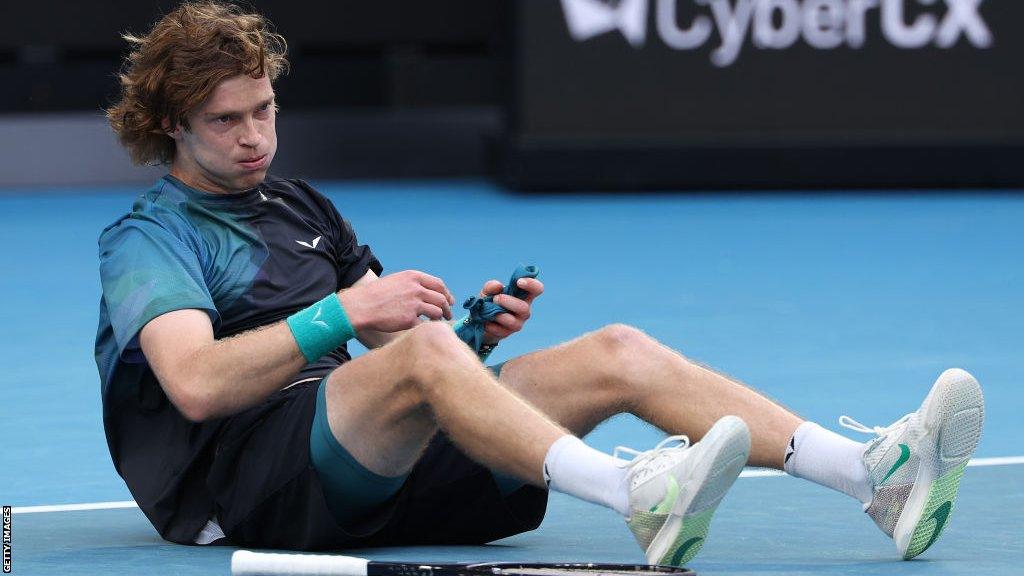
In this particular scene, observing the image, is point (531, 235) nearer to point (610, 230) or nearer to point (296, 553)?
point (610, 230)

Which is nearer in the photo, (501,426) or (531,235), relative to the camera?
(501,426)

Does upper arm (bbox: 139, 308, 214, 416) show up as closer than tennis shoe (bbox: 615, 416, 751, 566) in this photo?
No

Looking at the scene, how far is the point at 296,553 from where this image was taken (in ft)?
13.8

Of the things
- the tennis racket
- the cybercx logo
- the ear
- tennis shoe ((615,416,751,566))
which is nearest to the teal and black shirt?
the ear

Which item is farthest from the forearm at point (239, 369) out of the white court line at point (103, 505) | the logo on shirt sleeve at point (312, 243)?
the white court line at point (103, 505)

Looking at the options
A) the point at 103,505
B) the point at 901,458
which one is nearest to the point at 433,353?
the point at 901,458

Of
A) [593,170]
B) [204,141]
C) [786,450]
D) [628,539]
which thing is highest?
[204,141]

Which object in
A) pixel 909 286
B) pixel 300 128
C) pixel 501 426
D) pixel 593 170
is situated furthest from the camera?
pixel 300 128

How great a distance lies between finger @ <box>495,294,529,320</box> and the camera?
4.36m

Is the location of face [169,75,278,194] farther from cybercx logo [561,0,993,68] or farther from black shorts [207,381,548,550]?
cybercx logo [561,0,993,68]

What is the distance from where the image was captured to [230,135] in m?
4.48

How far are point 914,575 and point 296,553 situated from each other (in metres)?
1.33

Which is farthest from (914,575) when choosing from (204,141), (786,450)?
(204,141)

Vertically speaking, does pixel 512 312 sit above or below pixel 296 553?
above
